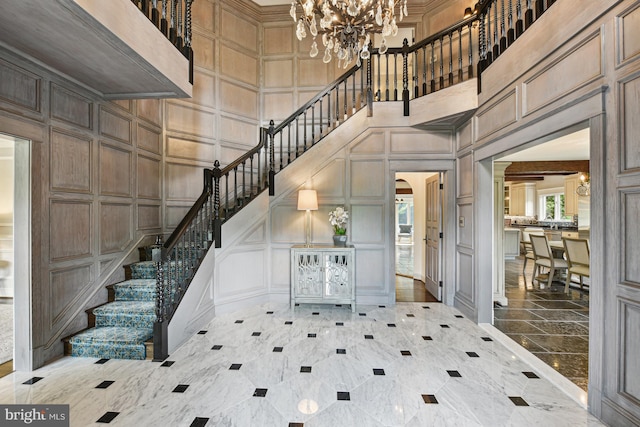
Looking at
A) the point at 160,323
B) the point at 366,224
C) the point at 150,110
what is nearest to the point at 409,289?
the point at 366,224

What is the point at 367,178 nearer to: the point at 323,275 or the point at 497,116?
the point at 323,275

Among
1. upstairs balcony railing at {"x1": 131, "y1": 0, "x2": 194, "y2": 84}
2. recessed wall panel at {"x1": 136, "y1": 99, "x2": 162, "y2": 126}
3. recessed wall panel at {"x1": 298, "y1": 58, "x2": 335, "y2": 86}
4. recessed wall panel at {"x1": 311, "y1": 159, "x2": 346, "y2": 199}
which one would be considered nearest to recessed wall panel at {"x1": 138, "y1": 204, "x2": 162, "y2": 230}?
recessed wall panel at {"x1": 136, "y1": 99, "x2": 162, "y2": 126}

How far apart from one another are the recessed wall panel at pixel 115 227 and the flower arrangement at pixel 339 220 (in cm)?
276

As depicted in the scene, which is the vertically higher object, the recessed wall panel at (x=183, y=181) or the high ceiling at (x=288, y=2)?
the high ceiling at (x=288, y=2)

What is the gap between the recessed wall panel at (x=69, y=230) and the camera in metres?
2.83

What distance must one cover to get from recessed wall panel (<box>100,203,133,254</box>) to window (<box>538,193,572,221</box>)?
13.2 metres

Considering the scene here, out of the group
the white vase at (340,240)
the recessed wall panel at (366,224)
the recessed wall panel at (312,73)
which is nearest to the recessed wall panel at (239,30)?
the recessed wall panel at (312,73)

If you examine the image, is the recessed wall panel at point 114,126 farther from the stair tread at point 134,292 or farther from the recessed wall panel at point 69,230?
the stair tread at point 134,292

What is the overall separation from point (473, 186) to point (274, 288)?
3.33 metres

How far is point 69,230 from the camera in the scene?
2.99m

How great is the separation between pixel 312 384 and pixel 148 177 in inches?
139

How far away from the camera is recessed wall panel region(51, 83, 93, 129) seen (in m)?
2.84

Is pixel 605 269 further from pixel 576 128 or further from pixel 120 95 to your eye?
pixel 120 95

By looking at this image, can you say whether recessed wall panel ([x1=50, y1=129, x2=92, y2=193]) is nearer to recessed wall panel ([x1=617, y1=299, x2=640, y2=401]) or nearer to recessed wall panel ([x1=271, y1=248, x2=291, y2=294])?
recessed wall panel ([x1=271, y1=248, x2=291, y2=294])
